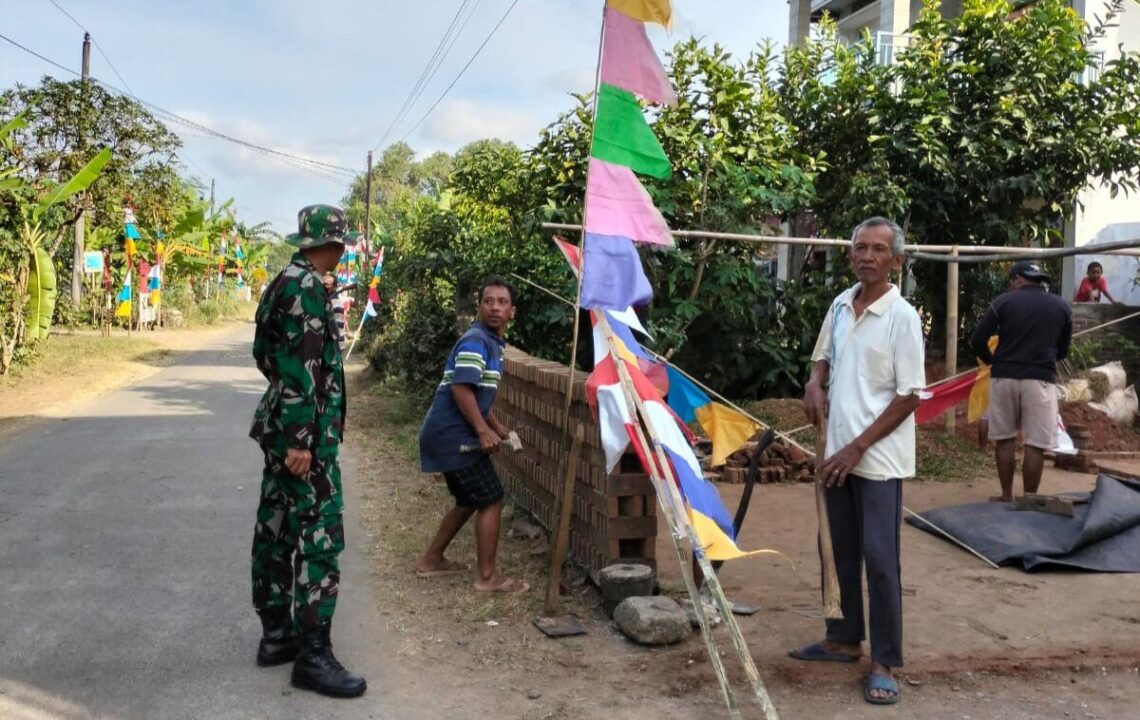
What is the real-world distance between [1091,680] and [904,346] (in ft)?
5.42

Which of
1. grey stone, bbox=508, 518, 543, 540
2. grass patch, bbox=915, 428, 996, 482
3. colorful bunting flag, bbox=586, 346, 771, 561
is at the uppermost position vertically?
colorful bunting flag, bbox=586, 346, 771, 561

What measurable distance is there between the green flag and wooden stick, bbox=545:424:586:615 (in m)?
1.36

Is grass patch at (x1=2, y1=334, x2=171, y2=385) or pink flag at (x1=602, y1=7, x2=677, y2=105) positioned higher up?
pink flag at (x1=602, y1=7, x2=677, y2=105)

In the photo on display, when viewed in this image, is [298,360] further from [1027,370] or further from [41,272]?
[41,272]

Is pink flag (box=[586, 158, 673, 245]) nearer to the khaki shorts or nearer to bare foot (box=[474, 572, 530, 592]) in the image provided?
bare foot (box=[474, 572, 530, 592])

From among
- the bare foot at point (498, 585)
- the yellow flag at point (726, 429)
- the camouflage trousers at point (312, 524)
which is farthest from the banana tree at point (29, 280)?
the yellow flag at point (726, 429)

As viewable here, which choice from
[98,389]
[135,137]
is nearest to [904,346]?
[98,389]

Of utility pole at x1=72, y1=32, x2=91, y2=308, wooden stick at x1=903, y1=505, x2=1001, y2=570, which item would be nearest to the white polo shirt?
wooden stick at x1=903, y1=505, x2=1001, y2=570

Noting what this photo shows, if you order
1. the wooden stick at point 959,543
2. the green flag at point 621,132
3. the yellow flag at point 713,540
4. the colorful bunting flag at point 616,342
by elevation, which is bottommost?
the wooden stick at point 959,543

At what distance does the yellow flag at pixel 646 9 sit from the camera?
466 cm

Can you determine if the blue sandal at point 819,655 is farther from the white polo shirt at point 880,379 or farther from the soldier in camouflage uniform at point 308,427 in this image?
the soldier in camouflage uniform at point 308,427

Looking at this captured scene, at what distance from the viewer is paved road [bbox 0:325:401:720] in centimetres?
371

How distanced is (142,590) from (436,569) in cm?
153

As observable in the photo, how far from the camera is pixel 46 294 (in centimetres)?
1372
